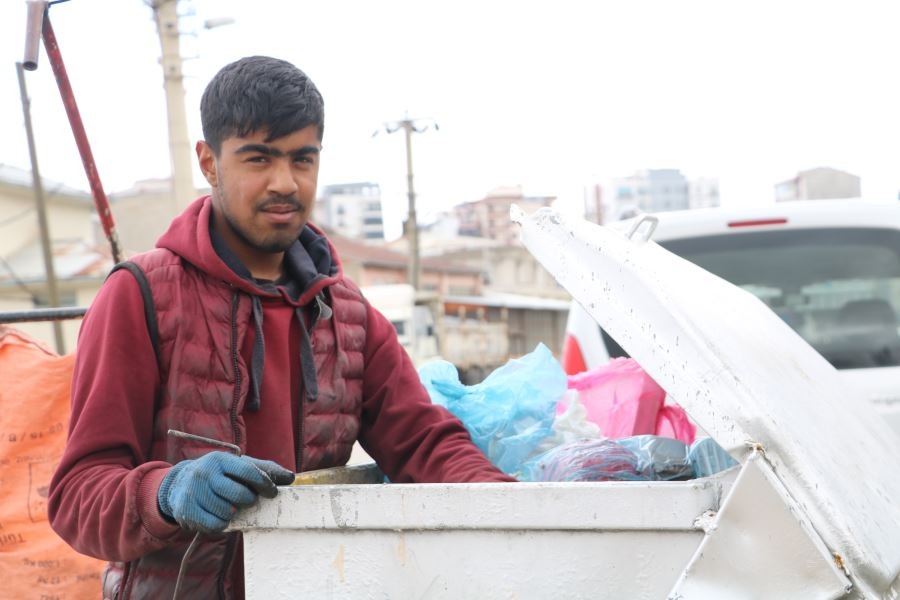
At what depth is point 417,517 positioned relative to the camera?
1637 mm

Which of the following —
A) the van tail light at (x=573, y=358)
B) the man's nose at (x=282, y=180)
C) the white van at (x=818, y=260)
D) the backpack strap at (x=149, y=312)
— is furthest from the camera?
the van tail light at (x=573, y=358)

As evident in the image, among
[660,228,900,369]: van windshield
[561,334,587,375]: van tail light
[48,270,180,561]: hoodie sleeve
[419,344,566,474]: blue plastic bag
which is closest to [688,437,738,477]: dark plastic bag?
[419,344,566,474]: blue plastic bag

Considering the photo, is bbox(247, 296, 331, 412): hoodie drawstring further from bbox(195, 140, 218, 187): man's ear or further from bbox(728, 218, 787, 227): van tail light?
bbox(728, 218, 787, 227): van tail light

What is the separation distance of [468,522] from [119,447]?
2.47 feet

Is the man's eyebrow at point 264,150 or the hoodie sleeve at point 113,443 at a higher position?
the man's eyebrow at point 264,150

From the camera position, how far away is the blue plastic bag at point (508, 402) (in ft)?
9.35

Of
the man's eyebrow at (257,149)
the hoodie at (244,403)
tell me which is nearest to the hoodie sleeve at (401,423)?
the hoodie at (244,403)

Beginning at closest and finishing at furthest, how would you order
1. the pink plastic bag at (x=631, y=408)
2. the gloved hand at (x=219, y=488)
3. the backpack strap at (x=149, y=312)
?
the gloved hand at (x=219, y=488) → the backpack strap at (x=149, y=312) → the pink plastic bag at (x=631, y=408)

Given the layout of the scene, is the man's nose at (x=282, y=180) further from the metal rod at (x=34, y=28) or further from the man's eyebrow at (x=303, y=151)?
the metal rod at (x=34, y=28)

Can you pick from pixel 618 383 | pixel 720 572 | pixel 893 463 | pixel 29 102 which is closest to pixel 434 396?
pixel 618 383

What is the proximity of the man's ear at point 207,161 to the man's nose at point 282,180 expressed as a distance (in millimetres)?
152

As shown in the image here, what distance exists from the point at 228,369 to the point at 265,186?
1.25 feet

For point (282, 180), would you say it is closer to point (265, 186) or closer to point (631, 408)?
point (265, 186)

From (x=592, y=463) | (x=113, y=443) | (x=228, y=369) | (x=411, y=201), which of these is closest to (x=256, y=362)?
(x=228, y=369)
